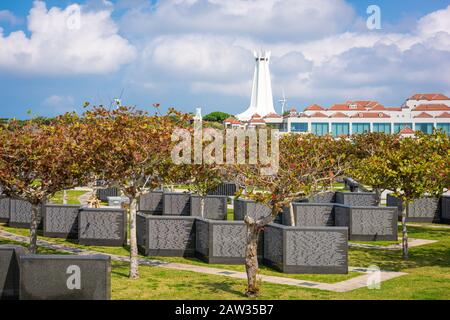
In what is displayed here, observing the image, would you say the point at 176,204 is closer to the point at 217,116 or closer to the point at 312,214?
the point at 312,214

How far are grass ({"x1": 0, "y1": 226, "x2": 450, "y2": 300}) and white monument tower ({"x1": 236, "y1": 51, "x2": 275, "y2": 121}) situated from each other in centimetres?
14699

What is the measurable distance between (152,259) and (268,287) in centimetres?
718

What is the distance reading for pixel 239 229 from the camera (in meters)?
23.1

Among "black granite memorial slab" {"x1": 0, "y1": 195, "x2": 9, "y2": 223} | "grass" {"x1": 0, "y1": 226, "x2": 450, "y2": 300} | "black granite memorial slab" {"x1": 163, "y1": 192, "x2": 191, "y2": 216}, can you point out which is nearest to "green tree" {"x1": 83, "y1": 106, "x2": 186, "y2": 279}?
"grass" {"x1": 0, "y1": 226, "x2": 450, "y2": 300}

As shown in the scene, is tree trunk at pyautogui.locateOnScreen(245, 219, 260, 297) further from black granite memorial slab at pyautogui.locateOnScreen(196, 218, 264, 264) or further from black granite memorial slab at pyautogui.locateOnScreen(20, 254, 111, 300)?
black granite memorial slab at pyautogui.locateOnScreen(196, 218, 264, 264)

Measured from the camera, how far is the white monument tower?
17088 centimetres

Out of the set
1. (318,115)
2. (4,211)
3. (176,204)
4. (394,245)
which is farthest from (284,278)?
(318,115)

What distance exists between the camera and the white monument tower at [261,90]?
17088 centimetres

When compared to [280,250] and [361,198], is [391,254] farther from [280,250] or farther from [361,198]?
[361,198]

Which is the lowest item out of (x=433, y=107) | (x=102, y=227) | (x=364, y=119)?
(x=102, y=227)

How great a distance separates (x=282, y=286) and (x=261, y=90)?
510 feet

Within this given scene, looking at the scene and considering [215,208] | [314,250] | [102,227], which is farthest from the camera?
[215,208]

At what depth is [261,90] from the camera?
17175 centimetres
